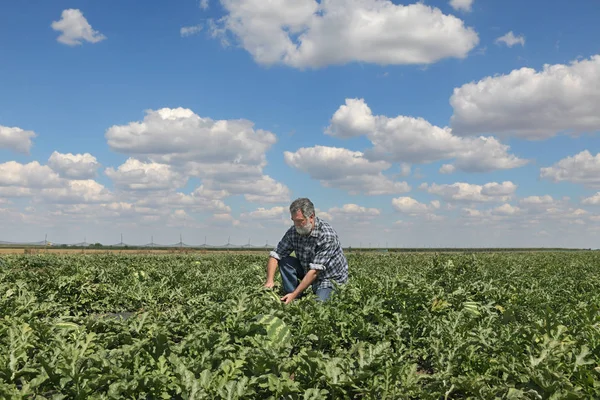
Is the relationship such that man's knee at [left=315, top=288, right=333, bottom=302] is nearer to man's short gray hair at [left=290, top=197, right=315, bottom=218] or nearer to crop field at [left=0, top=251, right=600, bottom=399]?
crop field at [left=0, top=251, right=600, bottom=399]

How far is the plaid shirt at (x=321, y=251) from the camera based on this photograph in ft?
23.7

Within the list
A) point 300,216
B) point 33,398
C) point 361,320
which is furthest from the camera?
point 300,216

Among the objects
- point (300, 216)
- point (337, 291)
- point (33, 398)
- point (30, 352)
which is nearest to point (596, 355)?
point (337, 291)

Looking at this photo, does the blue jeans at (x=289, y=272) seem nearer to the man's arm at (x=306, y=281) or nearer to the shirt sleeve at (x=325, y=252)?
the shirt sleeve at (x=325, y=252)

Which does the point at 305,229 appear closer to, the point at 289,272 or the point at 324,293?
the point at 289,272

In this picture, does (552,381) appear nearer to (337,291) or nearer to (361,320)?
(361,320)

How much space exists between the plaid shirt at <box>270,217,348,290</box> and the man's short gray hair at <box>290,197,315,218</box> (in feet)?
1.05

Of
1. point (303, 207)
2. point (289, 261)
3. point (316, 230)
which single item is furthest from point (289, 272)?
point (303, 207)

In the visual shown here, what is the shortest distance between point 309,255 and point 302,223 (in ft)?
2.00

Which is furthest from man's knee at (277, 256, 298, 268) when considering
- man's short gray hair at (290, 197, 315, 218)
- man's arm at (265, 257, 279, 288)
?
man's short gray hair at (290, 197, 315, 218)

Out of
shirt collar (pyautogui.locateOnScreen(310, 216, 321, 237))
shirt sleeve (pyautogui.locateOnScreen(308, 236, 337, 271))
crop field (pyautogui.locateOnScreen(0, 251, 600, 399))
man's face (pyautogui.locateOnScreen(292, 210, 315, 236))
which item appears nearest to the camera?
crop field (pyautogui.locateOnScreen(0, 251, 600, 399))

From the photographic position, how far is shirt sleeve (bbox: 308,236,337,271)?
715cm

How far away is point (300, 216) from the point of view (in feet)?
23.0

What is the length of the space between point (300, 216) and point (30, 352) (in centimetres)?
352
